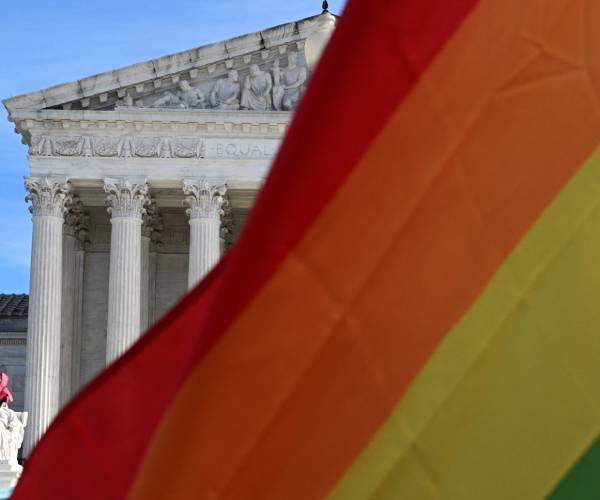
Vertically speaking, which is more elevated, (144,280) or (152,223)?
(152,223)

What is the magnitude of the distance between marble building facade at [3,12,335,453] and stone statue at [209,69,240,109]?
47mm

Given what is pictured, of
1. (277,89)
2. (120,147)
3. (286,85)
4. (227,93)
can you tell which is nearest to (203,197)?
(120,147)

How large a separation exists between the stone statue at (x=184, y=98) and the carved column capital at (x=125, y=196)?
9.86 feet

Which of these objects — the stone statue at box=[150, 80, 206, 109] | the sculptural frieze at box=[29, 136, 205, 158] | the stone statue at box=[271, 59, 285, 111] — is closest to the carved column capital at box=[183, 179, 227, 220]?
the sculptural frieze at box=[29, 136, 205, 158]

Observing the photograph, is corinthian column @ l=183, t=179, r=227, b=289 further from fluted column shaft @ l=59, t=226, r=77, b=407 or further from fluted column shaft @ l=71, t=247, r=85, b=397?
fluted column shaft @ l=71, t=247, r=85, b=397

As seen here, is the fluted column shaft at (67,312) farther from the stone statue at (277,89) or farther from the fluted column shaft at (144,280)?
the stone statue at (277,89)

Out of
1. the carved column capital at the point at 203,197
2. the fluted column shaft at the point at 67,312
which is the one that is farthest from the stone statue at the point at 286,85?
the fluted column shaft at the point at 67,312

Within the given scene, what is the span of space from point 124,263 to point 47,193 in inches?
145

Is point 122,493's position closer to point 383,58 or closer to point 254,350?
point 254,350

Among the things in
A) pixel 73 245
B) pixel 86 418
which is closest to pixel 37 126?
pixel 73 245

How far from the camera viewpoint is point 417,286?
10.2 ft

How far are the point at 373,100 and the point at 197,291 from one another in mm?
1032

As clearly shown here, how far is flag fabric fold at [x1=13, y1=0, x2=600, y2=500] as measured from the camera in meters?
2.94

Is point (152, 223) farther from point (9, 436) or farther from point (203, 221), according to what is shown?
point (9, 436)
